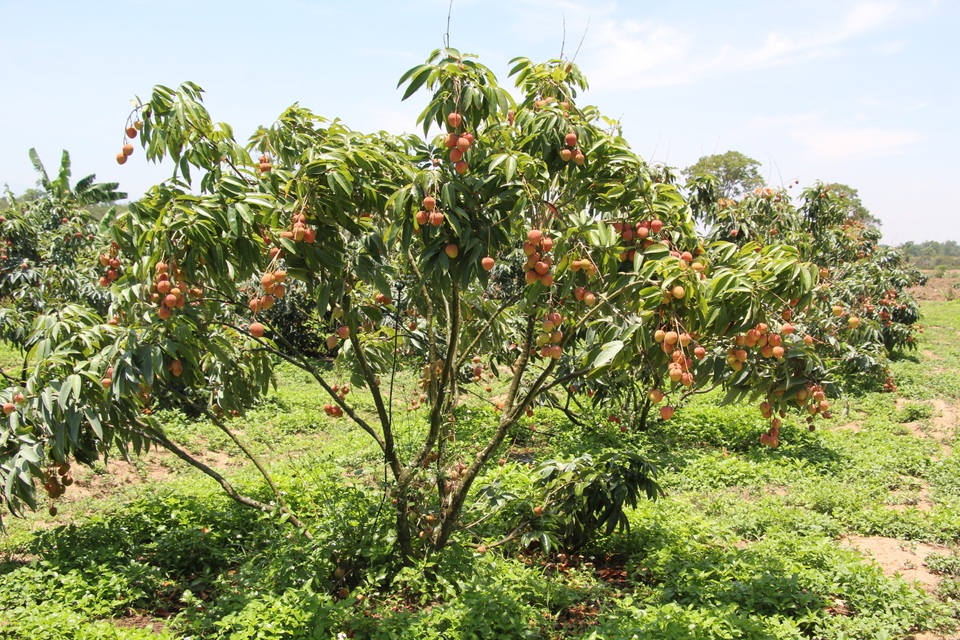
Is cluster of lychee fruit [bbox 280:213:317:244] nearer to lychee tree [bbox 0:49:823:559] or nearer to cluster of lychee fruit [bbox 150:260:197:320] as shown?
lychee tree [bbox 0:49:823:559]

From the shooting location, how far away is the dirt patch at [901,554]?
158 inches

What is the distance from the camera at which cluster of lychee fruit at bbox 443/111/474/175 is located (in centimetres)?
272

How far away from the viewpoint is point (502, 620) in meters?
3.10

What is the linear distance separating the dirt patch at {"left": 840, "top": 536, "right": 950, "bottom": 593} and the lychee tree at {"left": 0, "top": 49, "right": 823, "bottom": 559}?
6.11 feet

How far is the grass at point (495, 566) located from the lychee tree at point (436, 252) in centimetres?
52

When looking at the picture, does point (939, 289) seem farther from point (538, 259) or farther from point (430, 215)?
point (430, 215)

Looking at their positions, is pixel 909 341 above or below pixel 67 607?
above

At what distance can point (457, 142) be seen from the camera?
2.75m

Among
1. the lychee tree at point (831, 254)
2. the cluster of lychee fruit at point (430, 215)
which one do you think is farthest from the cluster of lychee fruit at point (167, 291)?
the lychee tree at point (831, 254)

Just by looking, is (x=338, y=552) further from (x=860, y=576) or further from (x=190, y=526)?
(x=860, y=576)

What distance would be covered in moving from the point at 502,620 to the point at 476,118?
2231 millimetres

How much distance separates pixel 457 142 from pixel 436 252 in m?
0.45

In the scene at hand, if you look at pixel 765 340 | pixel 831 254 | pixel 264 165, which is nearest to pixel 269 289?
pixel 264 165

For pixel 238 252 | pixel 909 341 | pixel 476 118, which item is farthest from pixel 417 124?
pixel 909 341
